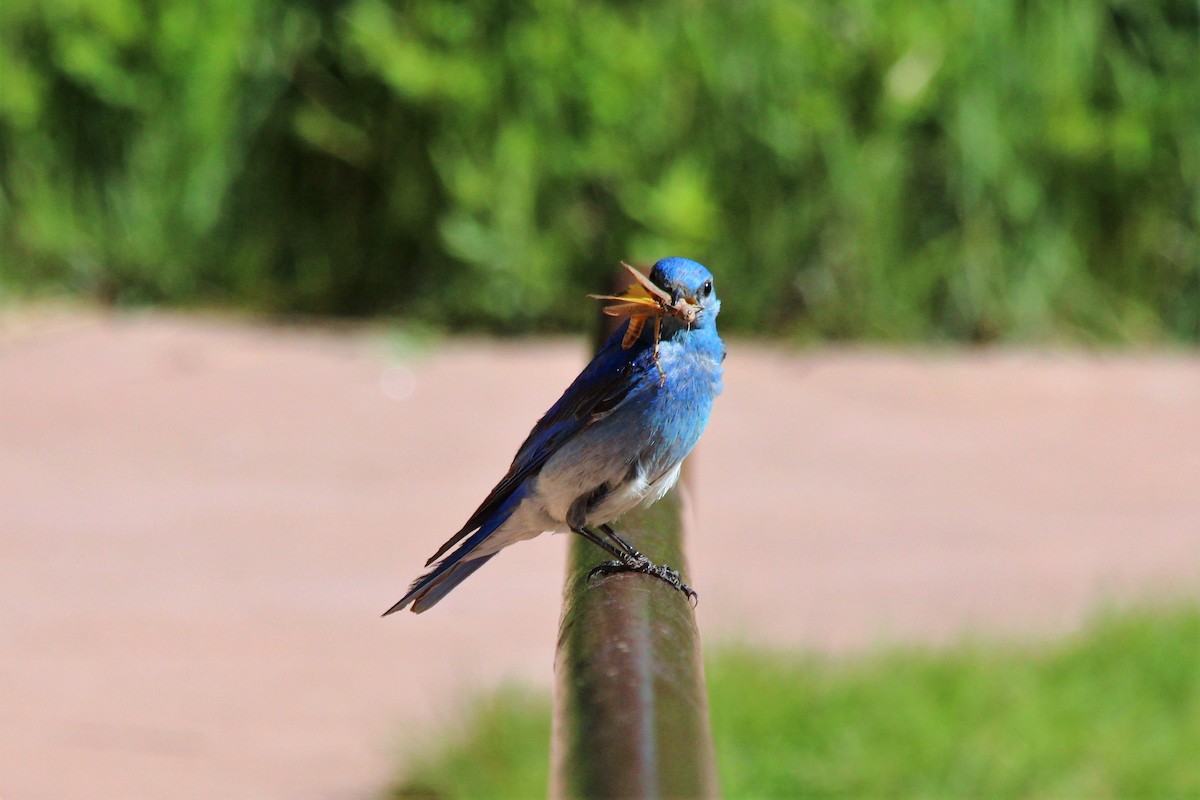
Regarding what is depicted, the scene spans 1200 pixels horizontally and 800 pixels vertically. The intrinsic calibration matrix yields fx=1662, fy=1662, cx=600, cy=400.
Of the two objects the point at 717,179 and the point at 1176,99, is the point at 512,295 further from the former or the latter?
the point at 1176,99

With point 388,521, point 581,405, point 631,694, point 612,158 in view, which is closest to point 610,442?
point 581,405

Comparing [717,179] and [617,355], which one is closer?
[617,355]

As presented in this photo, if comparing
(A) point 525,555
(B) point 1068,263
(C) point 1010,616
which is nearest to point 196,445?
(A) point 525,555

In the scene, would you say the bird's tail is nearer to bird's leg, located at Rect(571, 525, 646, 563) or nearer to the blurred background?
bird's leg, located at Rect(571, 525, 646, 563)

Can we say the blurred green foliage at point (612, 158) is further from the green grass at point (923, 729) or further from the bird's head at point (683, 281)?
the bird's head at point (683, 281)

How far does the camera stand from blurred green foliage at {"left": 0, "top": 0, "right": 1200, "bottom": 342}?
6730 millimetres

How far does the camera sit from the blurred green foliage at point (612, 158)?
22.1 feet

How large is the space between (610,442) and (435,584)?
0.29 meters

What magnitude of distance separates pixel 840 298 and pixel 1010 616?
76.8 inches

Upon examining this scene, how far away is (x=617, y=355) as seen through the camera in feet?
6.59

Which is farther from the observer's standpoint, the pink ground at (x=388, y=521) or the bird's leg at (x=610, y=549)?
the pink ground at (x=388, y=521)

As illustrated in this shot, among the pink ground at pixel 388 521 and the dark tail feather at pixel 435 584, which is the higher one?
the pink ground at pixel 388 521

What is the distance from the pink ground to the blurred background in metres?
0.02

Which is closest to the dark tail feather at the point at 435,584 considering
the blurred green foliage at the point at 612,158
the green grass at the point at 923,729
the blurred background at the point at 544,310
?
the green grass at the point at 923,729
